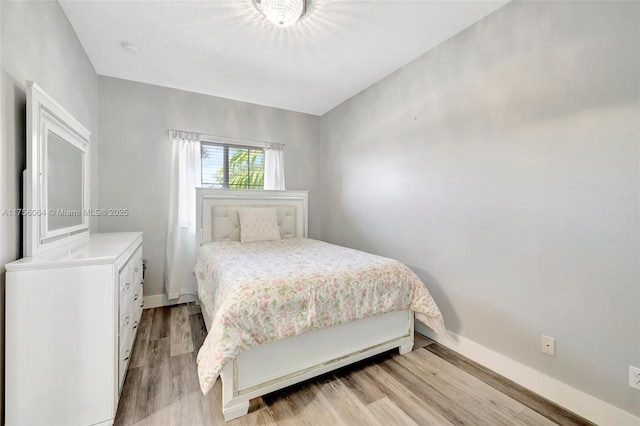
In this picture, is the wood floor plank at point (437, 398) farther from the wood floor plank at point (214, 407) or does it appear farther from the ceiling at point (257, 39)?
the ceiling at point (257, 39)

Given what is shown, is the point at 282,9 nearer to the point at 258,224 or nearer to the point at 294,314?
the point at 294,314

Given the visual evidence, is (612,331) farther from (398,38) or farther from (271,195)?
(271,195)

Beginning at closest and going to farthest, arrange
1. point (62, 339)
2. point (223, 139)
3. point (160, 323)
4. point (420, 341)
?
1. point (62, 339)
2. point (420, 341)
3. point (160, 323)
4. point (223, 139)

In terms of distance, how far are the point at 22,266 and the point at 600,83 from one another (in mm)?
2980

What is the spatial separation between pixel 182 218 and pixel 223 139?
109 centimetres

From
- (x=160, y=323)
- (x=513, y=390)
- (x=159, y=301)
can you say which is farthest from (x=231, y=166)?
(x=513, y=390)

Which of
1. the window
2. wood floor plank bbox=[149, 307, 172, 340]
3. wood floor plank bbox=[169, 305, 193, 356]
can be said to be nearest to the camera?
wood floor plank bbox=[169, 305, 193, 356]

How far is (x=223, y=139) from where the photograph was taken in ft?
11.2

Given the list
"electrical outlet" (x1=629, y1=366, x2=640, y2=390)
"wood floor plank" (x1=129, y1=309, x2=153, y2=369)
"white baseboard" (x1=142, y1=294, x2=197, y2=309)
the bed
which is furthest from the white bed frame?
"white baseboard" (x1=142, y1=294, x2=197, y2=309)

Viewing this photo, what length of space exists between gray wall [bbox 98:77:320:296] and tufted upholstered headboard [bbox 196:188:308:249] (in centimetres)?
47

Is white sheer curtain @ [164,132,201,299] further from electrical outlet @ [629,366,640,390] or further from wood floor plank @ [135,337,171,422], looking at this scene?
electrical outlet @ [629,366,640,390]

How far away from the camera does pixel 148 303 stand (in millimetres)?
3078

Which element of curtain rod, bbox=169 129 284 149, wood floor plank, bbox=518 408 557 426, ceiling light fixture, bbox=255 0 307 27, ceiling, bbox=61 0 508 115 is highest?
ceiling, bbox=61 0 508 115

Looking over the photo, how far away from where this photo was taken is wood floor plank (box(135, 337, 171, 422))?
1546 millimetres
